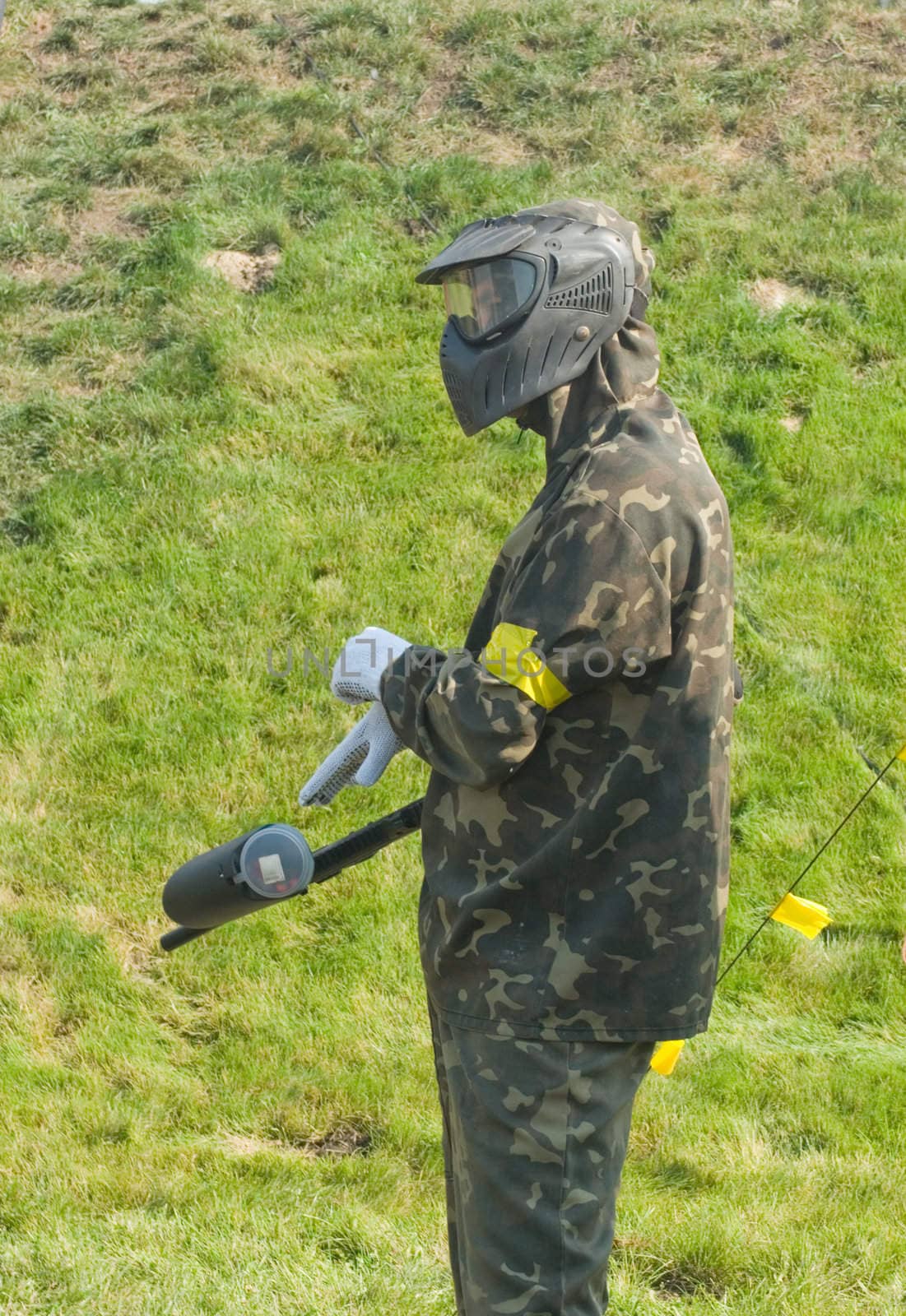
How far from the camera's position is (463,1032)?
9.64 ft

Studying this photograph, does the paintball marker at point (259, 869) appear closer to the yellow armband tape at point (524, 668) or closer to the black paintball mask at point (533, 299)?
the yellow armband tape at point (524, 668)

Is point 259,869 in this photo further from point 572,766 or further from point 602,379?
point 602,379

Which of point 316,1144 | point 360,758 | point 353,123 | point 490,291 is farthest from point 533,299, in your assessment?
point 353,123

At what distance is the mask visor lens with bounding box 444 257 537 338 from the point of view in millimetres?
2887

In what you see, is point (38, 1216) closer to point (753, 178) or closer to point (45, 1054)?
point (45, 1054)

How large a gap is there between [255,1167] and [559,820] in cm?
205

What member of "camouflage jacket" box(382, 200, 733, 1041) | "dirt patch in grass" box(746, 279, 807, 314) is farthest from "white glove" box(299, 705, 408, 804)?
"dirt patch in grass" box(746, 279, 807, 314)

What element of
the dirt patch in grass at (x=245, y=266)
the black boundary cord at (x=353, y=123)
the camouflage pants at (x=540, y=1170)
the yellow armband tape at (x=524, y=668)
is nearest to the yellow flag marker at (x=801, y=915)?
the camouflage pants at (x=540, y=1170)

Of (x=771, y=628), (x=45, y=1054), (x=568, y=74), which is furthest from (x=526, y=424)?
(x=568, y=74)

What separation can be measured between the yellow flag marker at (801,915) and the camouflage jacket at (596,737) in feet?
4.96

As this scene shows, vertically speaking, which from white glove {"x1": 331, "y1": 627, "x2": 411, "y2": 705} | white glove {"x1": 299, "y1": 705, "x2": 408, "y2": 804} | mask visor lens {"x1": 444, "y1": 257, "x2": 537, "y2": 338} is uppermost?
mask visor lens {"x1": 444, "y1": 257, "x2": 537, "y2": 338}

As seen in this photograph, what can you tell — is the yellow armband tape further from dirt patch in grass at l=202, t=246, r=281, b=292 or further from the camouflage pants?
dirt patch in grass at l=202, t=246, r=281, b=292

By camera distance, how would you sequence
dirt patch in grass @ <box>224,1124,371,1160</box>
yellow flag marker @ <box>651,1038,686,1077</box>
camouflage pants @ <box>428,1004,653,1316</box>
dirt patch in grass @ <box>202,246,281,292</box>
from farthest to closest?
dirt patch in grass @ <box>202,246,281,292</box> < dirt patch in grass @ <box>224,1124,371,1160</box> < yellow flag marker @ <box>651,1038,686,1077</box> < camouflage pants @ <box>428,1004,653,1316</box>

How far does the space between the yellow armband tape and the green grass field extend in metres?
1.85
